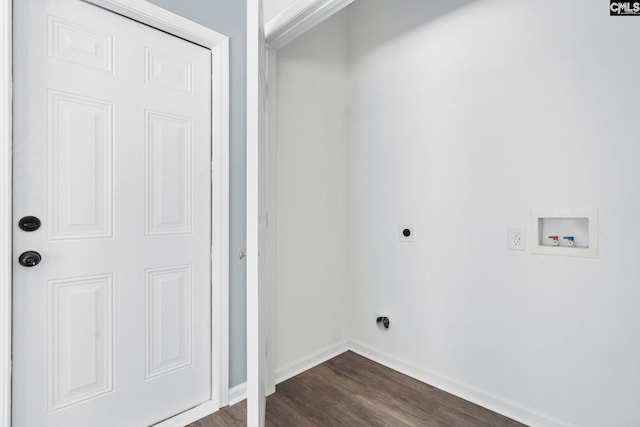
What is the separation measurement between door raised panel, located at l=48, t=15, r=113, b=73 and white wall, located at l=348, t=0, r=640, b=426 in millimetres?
1581

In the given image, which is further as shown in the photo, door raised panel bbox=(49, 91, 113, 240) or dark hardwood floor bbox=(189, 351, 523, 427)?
dark hardwood floor bbox=(189, 351, 523, 427)

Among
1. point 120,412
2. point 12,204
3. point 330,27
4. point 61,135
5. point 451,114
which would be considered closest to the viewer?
point 12,204

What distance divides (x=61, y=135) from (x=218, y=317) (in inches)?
43.2

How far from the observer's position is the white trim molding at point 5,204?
110 centimetres

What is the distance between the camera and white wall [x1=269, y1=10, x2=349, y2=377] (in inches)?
79.1

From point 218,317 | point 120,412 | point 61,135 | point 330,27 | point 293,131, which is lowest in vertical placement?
point 120,412

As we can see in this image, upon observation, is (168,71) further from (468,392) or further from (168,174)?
(468,392)

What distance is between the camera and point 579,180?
141 centimetres

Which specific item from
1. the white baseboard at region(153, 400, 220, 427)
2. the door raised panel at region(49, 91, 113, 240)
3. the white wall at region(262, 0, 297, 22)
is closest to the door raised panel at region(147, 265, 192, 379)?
the white baseboard at region(153, 400, 220, 427)

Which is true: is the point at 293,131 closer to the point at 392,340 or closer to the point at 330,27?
the point at 330,27

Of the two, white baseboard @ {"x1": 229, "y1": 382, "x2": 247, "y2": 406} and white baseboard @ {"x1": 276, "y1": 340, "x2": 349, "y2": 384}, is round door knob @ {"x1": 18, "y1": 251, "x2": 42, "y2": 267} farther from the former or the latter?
white baseboard @ {"x1": 276, "y1": 340, "x2": 349, "y2": 384}

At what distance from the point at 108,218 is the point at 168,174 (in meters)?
0.33

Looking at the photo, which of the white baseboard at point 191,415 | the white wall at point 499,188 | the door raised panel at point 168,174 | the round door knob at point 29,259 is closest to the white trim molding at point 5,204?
the round door knob at point 29,259

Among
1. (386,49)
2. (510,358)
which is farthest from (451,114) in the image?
(510,358)
